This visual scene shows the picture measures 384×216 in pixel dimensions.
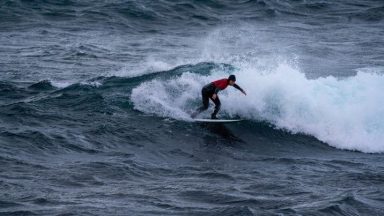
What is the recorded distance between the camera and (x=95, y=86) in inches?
907

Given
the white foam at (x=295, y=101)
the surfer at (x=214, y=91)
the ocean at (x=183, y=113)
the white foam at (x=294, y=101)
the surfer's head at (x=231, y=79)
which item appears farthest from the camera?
the white foam at (x=294, y=101)

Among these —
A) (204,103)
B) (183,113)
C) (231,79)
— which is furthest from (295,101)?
(183,113)

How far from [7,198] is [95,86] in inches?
389

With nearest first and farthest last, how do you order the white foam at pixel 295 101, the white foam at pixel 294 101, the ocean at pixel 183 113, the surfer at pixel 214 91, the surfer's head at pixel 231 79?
the ocean at pixel 183 113 → the surfer's head at pixel 231 79 → the surfer at pixel 214 91 → the white foam at pixel 295 101 → the white foam at pixel 294 101

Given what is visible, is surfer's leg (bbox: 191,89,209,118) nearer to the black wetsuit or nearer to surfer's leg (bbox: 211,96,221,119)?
the black wetsuit

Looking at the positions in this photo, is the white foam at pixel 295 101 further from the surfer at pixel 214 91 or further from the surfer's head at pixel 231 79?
the surfer's head at pixel 231 79

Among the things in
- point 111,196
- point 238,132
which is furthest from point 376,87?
point 111,196

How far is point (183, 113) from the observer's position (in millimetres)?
20828

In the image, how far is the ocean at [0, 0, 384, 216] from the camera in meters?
14.2

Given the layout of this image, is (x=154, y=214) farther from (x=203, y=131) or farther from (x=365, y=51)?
(x=365, y=51)

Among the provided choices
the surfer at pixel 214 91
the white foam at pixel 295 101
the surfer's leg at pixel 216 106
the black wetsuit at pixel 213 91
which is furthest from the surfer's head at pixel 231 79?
the white foam at pixel 295 101

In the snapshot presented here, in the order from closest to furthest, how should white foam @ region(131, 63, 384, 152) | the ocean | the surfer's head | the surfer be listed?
the ocean → the surfer's head → the surfer → white foam @ region(131, 63, 384, 152)

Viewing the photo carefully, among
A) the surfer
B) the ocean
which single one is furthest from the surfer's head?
the ocean

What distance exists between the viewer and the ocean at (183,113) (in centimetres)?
1425
